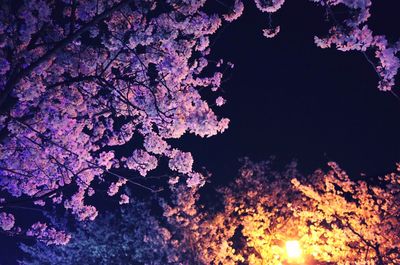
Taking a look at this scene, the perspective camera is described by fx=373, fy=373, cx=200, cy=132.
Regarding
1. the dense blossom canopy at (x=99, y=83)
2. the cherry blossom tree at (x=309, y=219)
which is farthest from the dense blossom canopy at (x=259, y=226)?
the dense blossom canopy at (x=99, y=83)

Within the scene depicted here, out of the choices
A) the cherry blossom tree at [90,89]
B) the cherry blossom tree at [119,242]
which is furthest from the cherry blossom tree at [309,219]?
the cherry blossom tree at [90,89]

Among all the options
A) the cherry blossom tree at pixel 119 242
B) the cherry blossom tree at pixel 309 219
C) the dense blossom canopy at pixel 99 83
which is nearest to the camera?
the dense blossom canopy at pixel 99 83

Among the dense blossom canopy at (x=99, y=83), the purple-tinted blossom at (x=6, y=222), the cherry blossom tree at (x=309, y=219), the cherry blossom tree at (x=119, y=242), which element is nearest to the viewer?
the dense blossom canopy at (x=99, y=83)

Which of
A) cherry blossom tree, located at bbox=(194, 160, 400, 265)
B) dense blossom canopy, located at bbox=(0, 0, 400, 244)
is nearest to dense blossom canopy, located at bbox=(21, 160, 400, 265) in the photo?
cherry blossom tree, located at bbox=(194, 160, 400, 265)

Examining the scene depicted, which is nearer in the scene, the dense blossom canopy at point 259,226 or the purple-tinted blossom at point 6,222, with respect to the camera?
the purple-tinted blossom at point 6,222

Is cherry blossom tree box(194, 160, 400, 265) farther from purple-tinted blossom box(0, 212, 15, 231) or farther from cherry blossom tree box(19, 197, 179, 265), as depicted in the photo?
purple-tinted blossom box(0, 212, 15, 231)

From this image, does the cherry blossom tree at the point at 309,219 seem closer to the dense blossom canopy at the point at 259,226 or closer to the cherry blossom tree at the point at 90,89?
the dense blossom canopy at the point at 259,226

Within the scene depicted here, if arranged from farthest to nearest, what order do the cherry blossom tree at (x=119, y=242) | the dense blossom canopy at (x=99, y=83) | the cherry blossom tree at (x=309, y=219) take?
the cherry blossom tree at (x=119, y=242) → the cherry blossom tree at (x=309, y=219) → the dense blossom canopy at (x=99, y=83)

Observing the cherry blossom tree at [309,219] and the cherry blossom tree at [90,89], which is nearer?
the cherry blossom tree at [90,89]

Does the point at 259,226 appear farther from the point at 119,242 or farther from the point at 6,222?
the point at 6,222

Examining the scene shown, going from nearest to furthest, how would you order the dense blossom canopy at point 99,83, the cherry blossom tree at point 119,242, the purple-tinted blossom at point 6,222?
the dense blossom canopy at point 99,83
the purple-tinted blossom at point 6,222
the cherry blossom tree at point 119,242

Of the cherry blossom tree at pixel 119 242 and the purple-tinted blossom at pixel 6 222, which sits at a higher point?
the cherry blossom tree at pixel 119 242

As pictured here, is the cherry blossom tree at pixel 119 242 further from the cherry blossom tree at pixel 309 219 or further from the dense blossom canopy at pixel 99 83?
the dense blossom canopy at pixel 99 83

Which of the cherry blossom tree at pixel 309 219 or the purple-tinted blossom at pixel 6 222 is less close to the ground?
the cherry blossom tree at pixel 309 219
